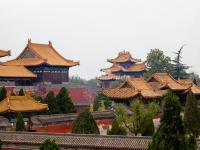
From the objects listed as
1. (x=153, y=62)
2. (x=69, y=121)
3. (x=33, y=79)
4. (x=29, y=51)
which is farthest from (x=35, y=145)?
(x=153, y=62)

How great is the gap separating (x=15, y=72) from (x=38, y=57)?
14.6ft

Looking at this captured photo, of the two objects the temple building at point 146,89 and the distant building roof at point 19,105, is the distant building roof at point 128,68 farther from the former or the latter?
the distant building roof at point 19,105

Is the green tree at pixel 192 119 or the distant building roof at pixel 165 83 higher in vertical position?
the distant building roof at pixel 165 83

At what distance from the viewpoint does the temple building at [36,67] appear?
44.9m

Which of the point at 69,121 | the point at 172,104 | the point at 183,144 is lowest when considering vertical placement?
the point at 69,121

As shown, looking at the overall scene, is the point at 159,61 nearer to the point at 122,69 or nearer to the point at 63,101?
the point at 122,69

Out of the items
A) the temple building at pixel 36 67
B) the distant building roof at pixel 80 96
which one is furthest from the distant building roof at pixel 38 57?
the distant building roof at pixel 80 96

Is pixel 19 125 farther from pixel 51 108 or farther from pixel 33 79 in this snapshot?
pixel 33 79

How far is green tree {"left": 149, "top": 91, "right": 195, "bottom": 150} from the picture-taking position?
1586 centimetres

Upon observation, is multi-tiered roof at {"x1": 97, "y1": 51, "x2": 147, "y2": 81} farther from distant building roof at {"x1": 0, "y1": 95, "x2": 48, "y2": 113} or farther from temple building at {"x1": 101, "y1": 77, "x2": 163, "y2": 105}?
distant building roof at {"x1": 0, "y1": 95, "x2": 48, "y2": 113}

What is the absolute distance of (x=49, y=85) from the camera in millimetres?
47812

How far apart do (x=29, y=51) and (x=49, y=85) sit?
4.98 metres

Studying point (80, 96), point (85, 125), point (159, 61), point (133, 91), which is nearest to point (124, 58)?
point (159, 61)

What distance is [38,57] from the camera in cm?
4850
